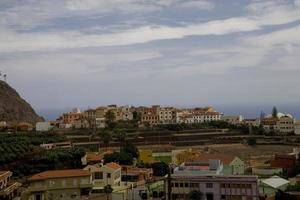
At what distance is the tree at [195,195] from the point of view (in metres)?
20.4

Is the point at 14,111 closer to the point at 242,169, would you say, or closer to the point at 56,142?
the point at 56,142

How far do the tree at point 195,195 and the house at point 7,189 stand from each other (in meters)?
8.45

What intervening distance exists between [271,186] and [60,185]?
9.62 meters

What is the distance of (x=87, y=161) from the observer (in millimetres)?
29453

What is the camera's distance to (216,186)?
20.5 metres

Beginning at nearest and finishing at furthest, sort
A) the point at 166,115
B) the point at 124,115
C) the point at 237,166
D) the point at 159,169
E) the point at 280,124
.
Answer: the point at 237,166
the point at 159,169
the point at 280,124
the point at 124,115
the point at 166,115

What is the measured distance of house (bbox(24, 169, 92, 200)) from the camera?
71.2 ft

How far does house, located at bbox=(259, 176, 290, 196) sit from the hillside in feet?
156

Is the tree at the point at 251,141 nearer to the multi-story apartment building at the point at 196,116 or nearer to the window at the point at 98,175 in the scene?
the multi-story apartment building at the point at 196,116

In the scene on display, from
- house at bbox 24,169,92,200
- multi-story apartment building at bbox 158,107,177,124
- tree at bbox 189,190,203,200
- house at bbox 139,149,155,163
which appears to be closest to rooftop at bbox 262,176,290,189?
tree at bbox 189,190,203,200

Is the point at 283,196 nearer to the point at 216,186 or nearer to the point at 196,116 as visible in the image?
the point at 216,186

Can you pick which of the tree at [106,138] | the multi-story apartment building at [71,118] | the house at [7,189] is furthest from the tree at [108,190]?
the multi-story apartment building at [71,118]

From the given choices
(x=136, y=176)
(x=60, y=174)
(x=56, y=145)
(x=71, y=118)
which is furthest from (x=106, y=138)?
(x=71, y=118)

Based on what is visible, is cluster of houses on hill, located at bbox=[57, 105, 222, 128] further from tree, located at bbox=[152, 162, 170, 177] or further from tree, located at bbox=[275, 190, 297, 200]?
tree, located at bbox=[275, 190, 297, 200]
